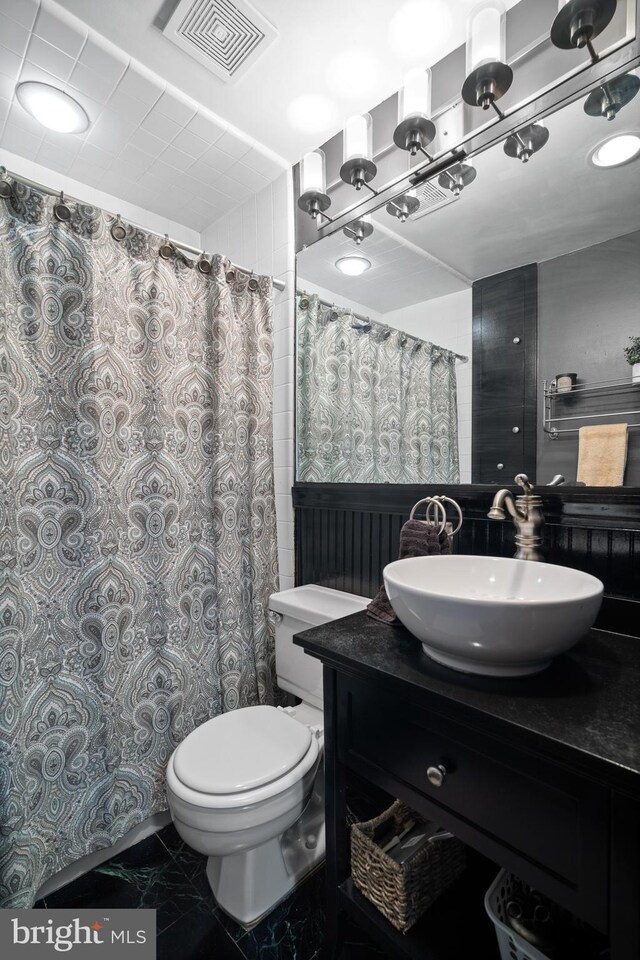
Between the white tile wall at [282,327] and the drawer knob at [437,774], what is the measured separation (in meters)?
1.14

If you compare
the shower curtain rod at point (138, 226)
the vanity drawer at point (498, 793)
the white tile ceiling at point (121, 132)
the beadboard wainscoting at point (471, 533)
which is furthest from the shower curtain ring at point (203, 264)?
the vanity drawer at point (498, 793)

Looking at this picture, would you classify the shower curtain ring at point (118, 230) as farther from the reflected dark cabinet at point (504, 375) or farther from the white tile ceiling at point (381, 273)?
the reflected dark cabinet at point (504, 375)

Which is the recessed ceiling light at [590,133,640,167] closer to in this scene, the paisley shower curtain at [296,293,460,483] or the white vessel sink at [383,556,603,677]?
the paisley shower curtain at [296,293,460,483]

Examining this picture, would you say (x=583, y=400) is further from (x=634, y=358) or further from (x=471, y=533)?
(x=471, y=533)

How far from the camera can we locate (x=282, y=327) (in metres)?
1.85

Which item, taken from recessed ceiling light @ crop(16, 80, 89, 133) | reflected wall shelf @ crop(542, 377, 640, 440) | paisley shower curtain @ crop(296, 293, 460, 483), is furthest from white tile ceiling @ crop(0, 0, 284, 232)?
reflected wall shelf @ crop(542, 377, 640, 440)

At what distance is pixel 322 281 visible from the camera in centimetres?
171

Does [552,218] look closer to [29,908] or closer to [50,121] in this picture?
[50,121]

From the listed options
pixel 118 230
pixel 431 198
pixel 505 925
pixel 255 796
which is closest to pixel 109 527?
pixel 255 796

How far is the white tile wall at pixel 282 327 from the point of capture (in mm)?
1813

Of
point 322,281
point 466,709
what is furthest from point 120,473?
point 466,709

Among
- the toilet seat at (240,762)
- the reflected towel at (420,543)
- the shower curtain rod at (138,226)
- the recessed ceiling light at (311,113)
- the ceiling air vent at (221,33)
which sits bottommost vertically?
the toilet seat at (240,762)

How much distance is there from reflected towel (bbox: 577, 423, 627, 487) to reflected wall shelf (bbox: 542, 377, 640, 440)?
22mm

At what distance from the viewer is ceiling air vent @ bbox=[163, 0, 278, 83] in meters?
1.20
